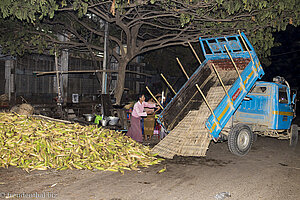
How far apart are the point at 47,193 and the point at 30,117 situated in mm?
3883

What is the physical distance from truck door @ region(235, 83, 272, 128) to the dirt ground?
2.27m

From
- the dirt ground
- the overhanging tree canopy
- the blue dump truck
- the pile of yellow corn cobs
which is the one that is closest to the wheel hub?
the blue dump truck

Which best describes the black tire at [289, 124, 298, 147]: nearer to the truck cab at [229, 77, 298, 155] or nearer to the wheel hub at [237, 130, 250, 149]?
the truck cab at [229, 77, 298, 155]

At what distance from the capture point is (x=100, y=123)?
11344 mm

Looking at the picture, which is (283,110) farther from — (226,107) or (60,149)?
(60,149)

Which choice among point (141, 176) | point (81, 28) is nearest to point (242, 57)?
point (141, 176)

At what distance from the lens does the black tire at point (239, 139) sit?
8766 millimetres

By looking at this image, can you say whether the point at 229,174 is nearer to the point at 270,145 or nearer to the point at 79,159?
the point at 79,159

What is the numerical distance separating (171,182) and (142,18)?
820 cm

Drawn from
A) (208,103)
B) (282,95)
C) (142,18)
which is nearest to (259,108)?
(282,95)

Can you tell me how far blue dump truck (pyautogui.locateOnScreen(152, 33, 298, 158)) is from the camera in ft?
27.6

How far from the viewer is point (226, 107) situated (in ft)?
27.7

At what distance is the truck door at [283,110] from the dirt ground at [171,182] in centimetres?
222

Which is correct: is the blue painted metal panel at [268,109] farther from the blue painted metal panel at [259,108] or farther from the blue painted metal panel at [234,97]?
the blue painted metal panel at [234,97]
